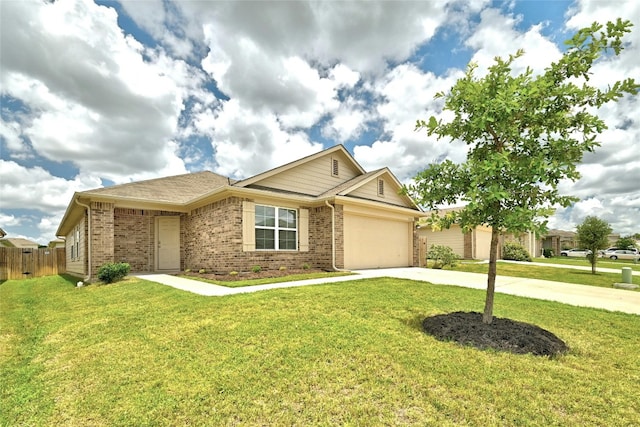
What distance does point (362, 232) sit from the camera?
13805 mm

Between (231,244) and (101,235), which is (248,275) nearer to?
(231,244)

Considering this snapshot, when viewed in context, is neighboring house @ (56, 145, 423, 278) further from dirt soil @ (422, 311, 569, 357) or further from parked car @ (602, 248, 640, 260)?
parked car @ (602, 248, 640, 260)

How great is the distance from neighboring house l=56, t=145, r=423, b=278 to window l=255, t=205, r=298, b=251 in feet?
0.13

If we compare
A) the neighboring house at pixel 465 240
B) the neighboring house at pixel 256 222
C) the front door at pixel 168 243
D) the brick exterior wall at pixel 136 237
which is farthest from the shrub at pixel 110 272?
the neighboring house at pixel 465 240

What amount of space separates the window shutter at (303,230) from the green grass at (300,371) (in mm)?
6629

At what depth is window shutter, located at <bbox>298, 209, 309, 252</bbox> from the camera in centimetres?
1271

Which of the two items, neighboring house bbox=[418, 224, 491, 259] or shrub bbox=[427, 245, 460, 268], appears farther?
neighboring house bbox=[418, 224, 491, 259]

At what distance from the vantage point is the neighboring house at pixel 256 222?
11.2 metres

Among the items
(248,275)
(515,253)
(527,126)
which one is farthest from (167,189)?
(515,253)

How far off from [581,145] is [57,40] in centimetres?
1231

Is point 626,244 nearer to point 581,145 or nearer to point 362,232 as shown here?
point 362,232

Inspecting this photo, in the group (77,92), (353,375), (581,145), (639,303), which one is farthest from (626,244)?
(77,92)

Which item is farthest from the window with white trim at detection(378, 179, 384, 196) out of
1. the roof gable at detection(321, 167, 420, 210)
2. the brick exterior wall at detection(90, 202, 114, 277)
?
the brick exterior wall at detection(90, 202, 114, 277)

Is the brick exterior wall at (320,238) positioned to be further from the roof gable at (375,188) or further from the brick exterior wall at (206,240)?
the roof gable at (375,188)
